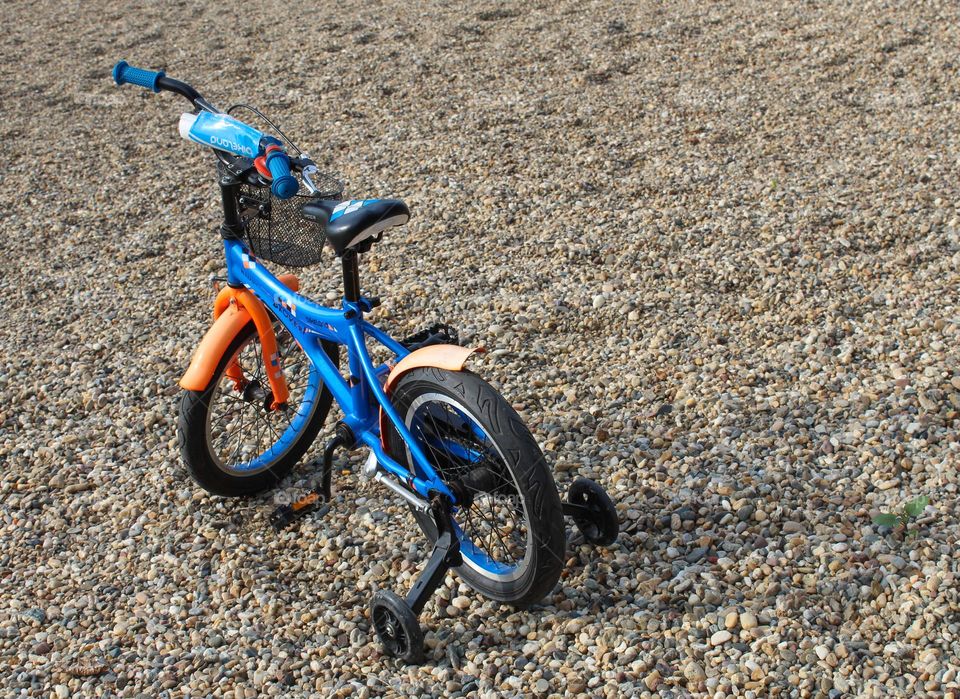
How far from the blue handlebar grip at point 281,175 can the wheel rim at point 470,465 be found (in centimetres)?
72

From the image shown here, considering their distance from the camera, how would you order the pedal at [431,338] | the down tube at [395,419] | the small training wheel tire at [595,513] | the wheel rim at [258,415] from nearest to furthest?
the down tube at [395,419] < the pedal at [431,338] < the small training wheel tire at [595,513] < the wheel rim at [258,415]

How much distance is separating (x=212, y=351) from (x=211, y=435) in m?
0.37

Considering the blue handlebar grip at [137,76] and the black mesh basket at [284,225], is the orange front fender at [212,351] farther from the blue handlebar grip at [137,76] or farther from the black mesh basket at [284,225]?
the blue handlebar grip at [137,76]

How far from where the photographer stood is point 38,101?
8.61 metres

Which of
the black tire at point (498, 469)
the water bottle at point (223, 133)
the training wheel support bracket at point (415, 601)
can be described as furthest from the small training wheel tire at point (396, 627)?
the water bottle at point (223, 133)

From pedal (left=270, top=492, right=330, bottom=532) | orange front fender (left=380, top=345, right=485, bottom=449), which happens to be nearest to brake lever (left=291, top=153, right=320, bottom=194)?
orange front fender (left=380, top=345, right=485, bottom=449)

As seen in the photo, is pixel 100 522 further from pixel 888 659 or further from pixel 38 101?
pixel 38 101

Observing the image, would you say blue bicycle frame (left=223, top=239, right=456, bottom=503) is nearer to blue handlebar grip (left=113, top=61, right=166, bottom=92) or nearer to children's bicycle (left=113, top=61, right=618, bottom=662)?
children's bicycle (left=113, top=61, right=618, bottom=662)

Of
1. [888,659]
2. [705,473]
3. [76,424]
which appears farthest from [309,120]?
[888,659]

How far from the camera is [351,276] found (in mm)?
2980

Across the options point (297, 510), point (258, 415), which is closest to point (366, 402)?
point (297, 510)

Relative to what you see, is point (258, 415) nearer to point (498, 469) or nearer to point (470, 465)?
point (470, 465)

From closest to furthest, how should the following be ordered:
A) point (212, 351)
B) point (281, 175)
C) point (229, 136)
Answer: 1. point (281, 175)
2. point (229, 136)
3. point (212, 351)

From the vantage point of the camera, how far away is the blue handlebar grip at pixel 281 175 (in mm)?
2760
